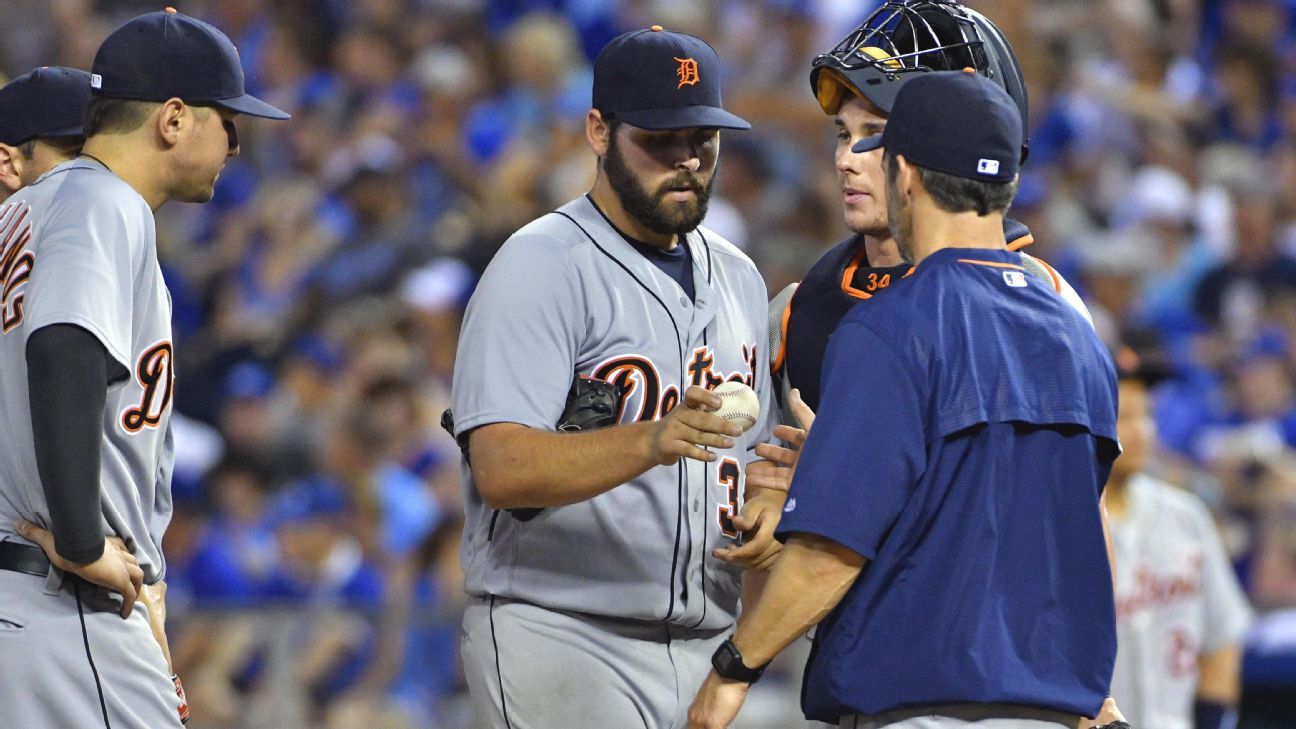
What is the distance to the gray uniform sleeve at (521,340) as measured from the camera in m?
3.09

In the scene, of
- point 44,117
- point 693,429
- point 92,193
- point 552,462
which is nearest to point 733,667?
point 693,429

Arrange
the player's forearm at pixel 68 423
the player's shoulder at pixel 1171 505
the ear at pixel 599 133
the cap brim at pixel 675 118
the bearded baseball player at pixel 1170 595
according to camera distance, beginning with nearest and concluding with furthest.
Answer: the player's forearm at pixel 68 423 → the cap brim at pixel 675 118 → the ear at pixel 599 133 → the bearded baseball player at pixel 1170 595 → the player's shoulder at pixel 1171 505

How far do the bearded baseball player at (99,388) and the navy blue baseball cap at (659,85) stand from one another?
2.51ft

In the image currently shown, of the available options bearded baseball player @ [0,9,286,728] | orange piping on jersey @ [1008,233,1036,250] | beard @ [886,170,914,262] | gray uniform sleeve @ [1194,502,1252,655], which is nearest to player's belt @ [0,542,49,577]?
bearded baseball player @ [0,9,286,728]

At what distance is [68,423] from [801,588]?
1270 millimetres

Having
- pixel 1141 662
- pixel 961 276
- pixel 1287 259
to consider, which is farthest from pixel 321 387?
pixel 961 276

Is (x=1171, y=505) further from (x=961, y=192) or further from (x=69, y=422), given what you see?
(x=69, y=422)

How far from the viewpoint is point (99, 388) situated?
9.20 ft

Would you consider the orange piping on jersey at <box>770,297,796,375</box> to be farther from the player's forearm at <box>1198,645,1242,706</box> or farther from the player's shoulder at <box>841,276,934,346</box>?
the player's forearm at <box>1198,645,1242,706</box>

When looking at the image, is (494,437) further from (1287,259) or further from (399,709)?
(1287,259)

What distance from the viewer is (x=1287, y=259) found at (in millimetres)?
7184

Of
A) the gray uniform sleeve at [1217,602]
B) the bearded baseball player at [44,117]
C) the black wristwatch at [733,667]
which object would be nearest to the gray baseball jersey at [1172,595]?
the gray uniform sleeve at [1217,602]

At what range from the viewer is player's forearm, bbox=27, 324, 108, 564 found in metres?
2.76

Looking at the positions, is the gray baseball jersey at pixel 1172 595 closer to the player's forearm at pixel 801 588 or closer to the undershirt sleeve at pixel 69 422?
the player's forearm at pixel 801 588
